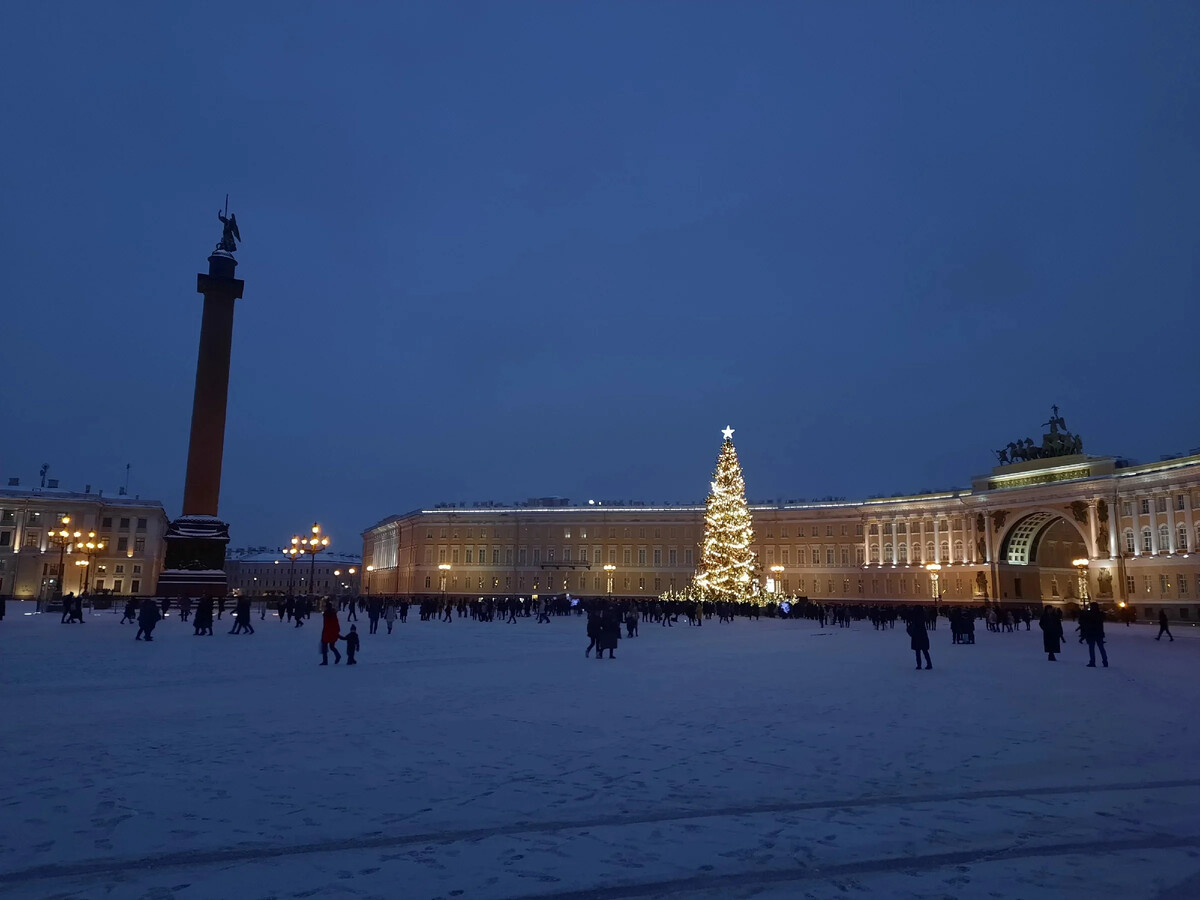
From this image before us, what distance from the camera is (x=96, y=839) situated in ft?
18.0

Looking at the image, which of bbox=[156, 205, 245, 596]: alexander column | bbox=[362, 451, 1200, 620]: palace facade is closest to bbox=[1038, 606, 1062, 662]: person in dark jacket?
bbox=[156, 205, 245, 596]: alexander column

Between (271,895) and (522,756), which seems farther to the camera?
(522,756)

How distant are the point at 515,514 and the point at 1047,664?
7325 centimetres

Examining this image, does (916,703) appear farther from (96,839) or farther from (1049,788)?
(96,839)

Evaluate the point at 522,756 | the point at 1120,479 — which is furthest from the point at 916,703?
the point at 1120,479

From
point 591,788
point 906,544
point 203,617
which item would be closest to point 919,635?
point 591,788

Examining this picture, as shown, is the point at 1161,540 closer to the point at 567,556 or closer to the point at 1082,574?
the point at 1082,574

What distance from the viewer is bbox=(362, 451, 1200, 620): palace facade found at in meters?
59.4

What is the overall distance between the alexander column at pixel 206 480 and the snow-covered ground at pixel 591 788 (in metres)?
21.1

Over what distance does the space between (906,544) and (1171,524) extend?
2437 cm

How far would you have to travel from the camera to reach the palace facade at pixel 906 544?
59375 mm

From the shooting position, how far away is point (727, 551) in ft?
155

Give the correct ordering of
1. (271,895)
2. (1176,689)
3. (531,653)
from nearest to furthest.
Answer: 1. (271,895)
2. (1176,689)
3. (531,653)

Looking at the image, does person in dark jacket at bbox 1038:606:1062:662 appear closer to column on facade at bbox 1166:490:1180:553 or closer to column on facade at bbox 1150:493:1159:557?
column on facade at bbox 1166:490:1180:553
